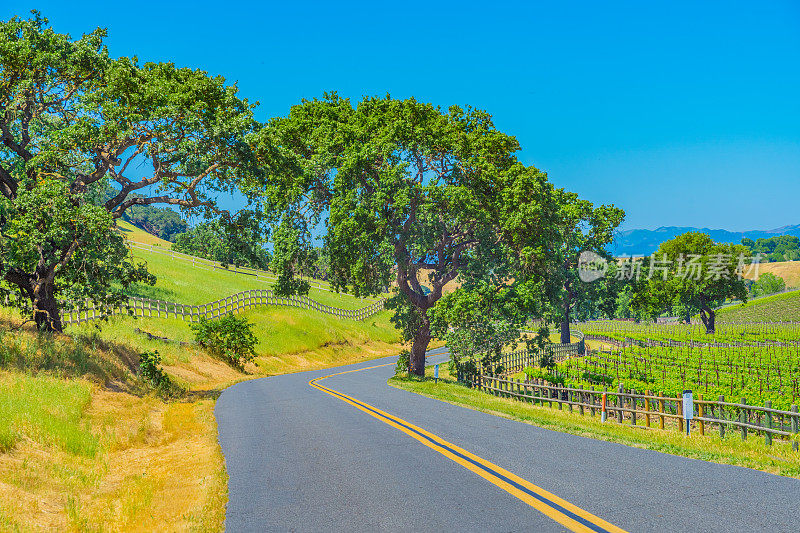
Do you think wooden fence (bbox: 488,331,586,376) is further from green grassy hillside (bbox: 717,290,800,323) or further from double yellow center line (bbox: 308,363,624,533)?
green grassy hillside (bbox: 717,290,800,323)

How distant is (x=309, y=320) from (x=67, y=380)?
119 ft

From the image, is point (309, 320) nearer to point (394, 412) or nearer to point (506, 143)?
point (506, 143)

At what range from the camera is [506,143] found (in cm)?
3028

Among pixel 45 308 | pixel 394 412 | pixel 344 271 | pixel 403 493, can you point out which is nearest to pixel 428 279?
pixel 344 271

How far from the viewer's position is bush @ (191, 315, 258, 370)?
35.0 m

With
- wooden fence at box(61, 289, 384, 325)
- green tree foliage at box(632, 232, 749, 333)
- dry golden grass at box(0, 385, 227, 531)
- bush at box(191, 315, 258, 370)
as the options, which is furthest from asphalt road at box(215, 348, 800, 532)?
green tree foliage at box(632, 232, 749, 333)

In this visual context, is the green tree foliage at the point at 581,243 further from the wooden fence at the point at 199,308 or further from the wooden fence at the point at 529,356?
the wooden fence at the point at 199,308

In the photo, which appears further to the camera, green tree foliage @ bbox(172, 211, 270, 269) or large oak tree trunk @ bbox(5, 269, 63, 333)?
green tree foliage @ bbox(172, 211, 270, 269)

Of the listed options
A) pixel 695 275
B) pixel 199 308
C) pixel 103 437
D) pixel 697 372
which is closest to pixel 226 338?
pixel 199 308

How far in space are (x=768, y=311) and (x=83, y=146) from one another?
476 feet

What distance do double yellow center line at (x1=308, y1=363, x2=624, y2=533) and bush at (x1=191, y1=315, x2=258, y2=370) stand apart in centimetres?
2528

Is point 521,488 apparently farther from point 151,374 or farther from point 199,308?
point 199,308

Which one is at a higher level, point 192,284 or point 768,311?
point 192,284

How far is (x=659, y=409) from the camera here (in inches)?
778
